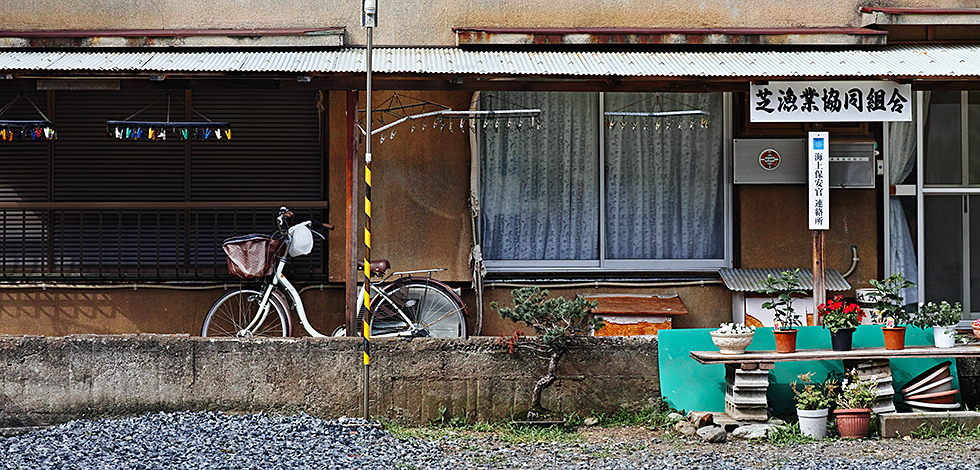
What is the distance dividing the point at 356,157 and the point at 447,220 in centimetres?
181

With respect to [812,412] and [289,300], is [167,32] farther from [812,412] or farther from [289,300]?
[812,412]

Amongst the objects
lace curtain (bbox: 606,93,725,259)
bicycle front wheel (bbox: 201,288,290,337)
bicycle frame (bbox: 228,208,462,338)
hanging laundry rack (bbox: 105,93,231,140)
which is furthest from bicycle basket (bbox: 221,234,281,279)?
lace curtain (bbox: 606,93,725,259)

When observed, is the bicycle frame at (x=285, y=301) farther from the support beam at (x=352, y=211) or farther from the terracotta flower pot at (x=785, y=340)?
the terracotta flower pot at (x=785, y=340)

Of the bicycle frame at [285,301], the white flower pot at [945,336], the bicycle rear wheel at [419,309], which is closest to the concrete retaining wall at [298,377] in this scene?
the bicycle frame at [285,301]

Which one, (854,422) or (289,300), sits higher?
(289,300)

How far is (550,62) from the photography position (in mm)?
8242

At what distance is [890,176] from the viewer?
982cm

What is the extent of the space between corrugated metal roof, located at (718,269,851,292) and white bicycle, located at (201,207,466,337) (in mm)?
2755

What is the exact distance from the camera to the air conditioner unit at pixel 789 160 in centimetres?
948

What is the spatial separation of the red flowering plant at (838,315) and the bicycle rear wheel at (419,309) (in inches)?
127

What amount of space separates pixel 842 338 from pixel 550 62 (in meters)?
3.36

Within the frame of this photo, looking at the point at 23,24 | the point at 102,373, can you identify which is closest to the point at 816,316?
the point at 102,373

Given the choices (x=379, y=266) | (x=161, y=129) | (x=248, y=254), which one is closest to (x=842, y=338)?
(x=379, y=266)

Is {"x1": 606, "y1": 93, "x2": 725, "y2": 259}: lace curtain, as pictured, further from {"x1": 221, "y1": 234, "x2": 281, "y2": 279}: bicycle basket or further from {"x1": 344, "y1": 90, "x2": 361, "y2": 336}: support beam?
{"x1": 221, "y1": 234, "x2": 281, "y2": 279}: bicycle basket
